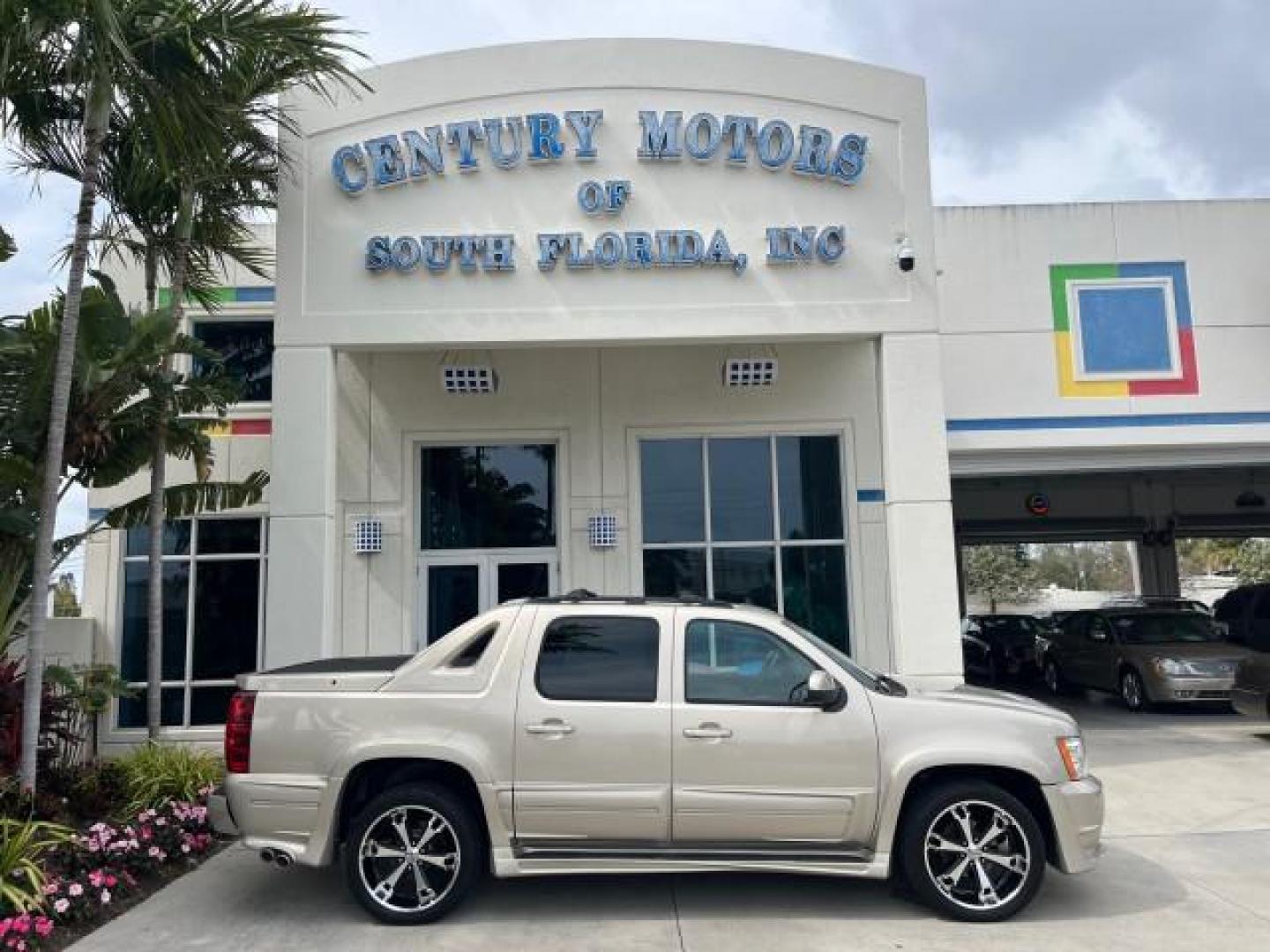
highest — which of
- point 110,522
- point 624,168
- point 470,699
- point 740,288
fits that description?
point 624,168

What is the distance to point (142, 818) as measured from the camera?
751 cm

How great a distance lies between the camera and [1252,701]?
470 inches

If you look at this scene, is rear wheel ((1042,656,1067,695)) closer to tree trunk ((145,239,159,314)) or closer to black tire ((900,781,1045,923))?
black tire ((900,781,1045,923))

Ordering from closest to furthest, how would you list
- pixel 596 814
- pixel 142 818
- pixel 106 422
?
pixel 596 814, pixel 142 818, pixel 106 422

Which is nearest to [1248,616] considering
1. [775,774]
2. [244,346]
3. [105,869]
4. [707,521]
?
[707,521]

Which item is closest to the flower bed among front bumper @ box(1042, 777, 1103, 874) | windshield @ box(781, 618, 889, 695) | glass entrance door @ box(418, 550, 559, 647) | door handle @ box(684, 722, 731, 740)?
door handle @ box(684, 722, 731, 740)

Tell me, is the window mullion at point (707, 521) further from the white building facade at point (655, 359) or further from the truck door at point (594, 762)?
the truck door at point (594, 762)

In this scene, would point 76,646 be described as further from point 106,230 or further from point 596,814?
point 596,814

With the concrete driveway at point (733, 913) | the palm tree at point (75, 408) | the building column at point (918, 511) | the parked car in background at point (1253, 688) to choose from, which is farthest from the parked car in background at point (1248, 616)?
the palm tree at point (75, 408)

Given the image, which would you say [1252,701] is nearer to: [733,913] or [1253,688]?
[1253,688]

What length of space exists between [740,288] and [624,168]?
172 centimetres

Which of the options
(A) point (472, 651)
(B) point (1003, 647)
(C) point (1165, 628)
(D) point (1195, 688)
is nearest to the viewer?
(A) point (472, 651)

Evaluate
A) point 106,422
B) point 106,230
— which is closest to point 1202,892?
point 106,422

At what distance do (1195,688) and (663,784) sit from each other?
11.5 m
